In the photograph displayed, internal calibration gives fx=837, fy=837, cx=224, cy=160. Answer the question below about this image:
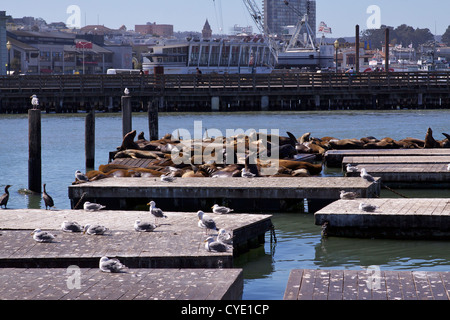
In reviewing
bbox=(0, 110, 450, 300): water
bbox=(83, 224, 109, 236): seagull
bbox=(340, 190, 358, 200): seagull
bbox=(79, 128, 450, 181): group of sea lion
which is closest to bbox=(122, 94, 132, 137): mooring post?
bbox=(79, 128, 450, 181): group of sea lion

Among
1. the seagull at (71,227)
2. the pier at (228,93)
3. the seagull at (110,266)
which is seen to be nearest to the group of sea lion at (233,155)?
the seagull at (71,227)

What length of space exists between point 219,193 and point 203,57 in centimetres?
4864

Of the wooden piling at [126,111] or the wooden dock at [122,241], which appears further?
the wooden piling at [126,111]

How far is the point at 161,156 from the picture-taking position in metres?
19.3

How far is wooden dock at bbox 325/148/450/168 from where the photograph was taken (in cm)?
2009

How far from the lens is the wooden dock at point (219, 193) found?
13727 mm

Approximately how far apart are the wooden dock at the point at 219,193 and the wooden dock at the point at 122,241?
8.01 ft

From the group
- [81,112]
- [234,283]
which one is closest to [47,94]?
[81,112]

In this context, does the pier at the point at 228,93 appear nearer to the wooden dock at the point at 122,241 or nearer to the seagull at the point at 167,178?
the seagull at the point at 167,178

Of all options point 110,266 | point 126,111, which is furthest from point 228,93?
point 110,266

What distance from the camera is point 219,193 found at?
549 inches

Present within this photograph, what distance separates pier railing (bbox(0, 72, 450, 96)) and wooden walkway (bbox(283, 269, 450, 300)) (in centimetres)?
3713
